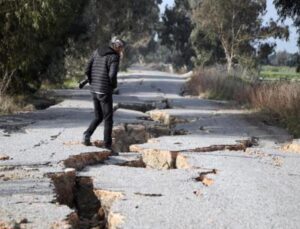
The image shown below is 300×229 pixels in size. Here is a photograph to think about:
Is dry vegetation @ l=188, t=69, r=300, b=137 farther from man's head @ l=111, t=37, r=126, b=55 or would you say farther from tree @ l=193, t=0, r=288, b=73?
tree @ l=193, t=0, r=288, b=73

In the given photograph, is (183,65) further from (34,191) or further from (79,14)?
(34,191)

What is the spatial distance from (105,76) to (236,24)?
2970cm

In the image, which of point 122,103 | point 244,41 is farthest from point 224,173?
point 244,41

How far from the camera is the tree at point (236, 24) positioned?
120 feet

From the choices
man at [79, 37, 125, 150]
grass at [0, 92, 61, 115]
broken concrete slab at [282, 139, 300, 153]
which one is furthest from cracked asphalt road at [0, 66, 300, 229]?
grass at [0, 92, 61, 115]

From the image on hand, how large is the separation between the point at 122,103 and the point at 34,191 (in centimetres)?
1136

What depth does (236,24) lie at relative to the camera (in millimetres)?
37344

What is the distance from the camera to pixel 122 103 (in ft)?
56.5

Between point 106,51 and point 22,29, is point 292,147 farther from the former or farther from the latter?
point 22,29

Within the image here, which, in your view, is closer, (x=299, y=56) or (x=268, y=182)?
(x=268, y=182)

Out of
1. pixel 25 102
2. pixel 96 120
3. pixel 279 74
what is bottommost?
pixel 279 74

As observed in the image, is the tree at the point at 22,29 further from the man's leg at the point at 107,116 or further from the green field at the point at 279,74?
the green field at the point at 279,74

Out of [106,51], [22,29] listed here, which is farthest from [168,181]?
[22,29]

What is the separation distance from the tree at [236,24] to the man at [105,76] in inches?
1085
